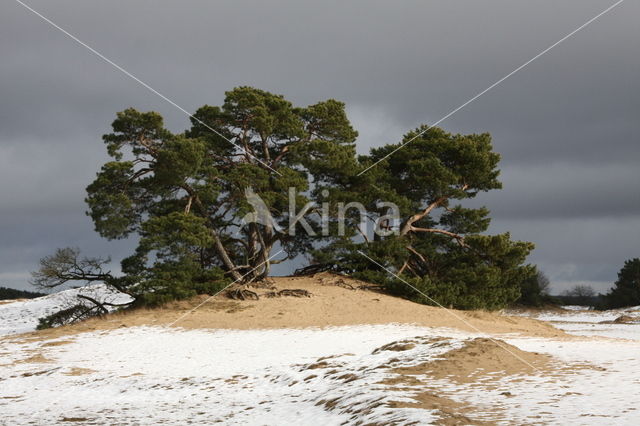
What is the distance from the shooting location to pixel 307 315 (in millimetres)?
25500

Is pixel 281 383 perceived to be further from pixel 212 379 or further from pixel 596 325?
pixel 596 325

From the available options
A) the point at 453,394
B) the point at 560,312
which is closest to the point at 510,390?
the point at 453,394

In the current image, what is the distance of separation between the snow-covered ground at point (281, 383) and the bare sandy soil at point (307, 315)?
240 cm

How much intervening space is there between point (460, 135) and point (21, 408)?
27.1 meters

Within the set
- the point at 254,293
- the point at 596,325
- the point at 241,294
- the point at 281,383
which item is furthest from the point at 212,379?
the point at 596,325

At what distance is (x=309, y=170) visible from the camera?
31266 mm

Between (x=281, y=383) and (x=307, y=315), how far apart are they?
1154 cm

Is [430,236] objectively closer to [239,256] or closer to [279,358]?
[239,256]

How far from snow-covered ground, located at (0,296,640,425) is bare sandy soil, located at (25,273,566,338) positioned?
7.87 feet

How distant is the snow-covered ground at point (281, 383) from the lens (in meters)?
9.74

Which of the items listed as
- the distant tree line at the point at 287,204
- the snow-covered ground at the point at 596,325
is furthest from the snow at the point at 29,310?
the snow-covered ground at the point at 596,325

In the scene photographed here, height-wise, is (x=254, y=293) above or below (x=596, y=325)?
above

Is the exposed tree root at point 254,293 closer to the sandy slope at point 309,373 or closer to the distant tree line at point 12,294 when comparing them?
the sandy slope at point 309,373

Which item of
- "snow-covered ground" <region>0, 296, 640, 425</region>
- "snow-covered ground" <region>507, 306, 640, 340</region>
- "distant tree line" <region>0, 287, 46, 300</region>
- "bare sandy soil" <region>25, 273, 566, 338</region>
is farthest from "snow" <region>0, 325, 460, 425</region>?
"distant tree line" <region>0, 287, 46, 300</region>
